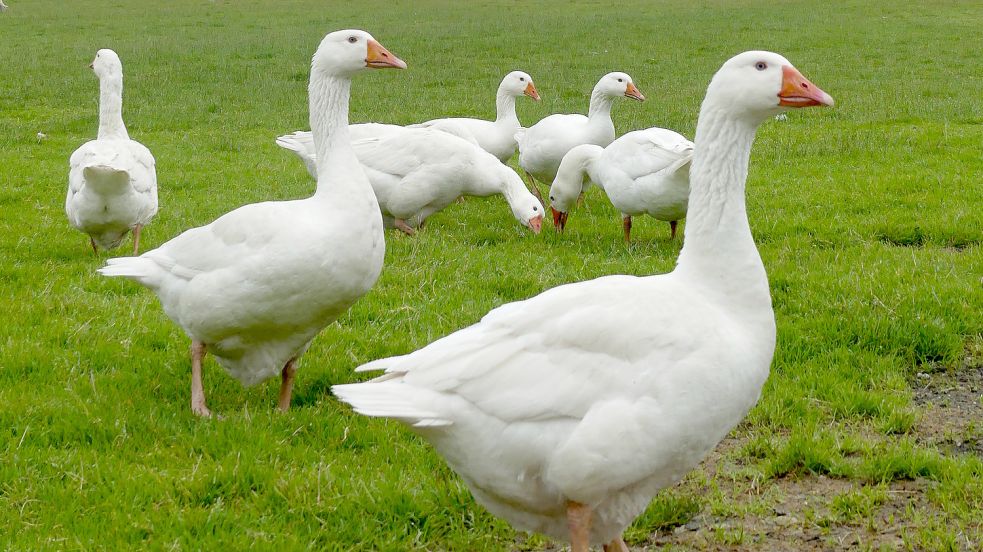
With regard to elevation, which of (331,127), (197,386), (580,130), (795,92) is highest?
(795,92)

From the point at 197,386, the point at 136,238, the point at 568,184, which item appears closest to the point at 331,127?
the point at 197,386

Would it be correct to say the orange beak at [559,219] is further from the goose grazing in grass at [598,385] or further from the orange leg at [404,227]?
the goose grazing in grass at [598,385]

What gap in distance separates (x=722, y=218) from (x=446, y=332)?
3059mm

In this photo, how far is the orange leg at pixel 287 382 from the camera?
548 cm

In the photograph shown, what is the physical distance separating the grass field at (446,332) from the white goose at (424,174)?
1.58ft

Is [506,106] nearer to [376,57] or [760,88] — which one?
[376,57]

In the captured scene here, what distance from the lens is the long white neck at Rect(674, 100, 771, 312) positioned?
3660 mm

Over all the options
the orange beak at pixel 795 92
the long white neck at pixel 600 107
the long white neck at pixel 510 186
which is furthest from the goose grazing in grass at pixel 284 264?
the long white neck at pixel 600 107

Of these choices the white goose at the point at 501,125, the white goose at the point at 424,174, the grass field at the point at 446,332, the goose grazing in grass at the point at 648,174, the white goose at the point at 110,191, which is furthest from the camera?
the white goose at the point at 501,125

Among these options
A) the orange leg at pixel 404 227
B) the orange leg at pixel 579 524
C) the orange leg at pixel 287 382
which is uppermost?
the orange leg at pixel 579 524

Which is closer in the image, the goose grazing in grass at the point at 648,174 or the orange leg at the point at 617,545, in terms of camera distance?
the orange leg at the point at 617,545

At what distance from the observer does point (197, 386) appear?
5434 millimetres

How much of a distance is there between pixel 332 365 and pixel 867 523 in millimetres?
3196

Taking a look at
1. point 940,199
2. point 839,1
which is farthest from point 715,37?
point 940,199
